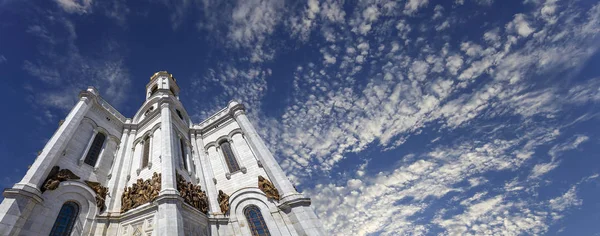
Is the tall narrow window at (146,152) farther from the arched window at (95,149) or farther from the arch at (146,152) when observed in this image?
the arched window at (95,149)

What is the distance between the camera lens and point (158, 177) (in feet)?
48.5

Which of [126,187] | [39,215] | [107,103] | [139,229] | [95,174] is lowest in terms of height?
[139,229]

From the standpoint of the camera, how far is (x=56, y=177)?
1308 centimetres

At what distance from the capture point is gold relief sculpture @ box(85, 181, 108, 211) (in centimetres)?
1427

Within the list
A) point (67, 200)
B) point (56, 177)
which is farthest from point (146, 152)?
point (67, 200)

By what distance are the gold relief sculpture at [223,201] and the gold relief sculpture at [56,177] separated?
851cm

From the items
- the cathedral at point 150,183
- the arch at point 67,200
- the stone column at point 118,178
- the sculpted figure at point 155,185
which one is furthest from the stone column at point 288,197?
the arch at point 67,200

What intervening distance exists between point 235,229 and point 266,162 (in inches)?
188

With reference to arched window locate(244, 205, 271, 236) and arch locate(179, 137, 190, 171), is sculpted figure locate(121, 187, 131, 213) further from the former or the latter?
arched window locate(244, 205, 271, 236)

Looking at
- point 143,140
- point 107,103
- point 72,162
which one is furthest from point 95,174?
point 107,103

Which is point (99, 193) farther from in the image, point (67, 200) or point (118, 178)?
point (118, 178)

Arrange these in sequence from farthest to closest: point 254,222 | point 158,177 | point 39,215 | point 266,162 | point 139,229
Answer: point 266,162 → point 254,222 → point 158,177 → point 139,229 → point 39,215

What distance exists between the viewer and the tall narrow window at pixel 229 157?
64.3 feet

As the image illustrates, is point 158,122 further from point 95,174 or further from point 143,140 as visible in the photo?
point 95,174
